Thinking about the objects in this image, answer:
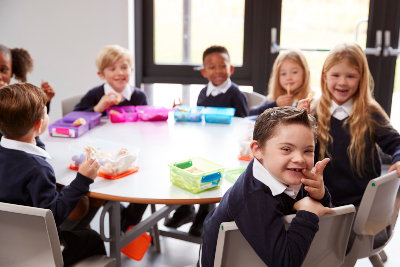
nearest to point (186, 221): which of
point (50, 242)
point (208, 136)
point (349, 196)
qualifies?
point (208, 136)

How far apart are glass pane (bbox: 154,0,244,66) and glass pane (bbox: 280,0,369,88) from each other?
0.44 meters

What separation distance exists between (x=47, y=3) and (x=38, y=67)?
60 centimetres

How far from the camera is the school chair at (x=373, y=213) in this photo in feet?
3.91

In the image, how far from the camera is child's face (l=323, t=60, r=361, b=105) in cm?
175

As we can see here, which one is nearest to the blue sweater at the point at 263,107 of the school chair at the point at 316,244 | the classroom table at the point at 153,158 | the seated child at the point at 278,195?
the classroom table at the point at 153,158

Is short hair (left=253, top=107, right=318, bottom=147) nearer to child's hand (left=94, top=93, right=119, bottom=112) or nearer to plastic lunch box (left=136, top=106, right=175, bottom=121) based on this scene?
plastic lunch box (left=136, top=106, right=175, bottom=121)

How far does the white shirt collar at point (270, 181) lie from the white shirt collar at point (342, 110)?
0.87 m

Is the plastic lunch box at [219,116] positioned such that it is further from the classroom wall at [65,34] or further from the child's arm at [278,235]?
the classroom wall at [65,34]

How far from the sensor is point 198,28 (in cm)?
364

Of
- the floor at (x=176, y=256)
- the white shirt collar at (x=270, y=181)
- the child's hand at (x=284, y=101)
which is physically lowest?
the floor at (x=176, y=256)

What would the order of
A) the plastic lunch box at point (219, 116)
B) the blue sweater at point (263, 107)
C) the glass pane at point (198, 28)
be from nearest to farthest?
the plastic lunch box at point (219, 116)
the blue sweater at point (263, 107)
the glass pane at point (198, 28)

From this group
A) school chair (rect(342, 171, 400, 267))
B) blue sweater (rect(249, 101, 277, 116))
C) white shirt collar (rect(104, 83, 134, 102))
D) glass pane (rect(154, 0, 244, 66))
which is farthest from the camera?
glass pane (rect(154, 0, 244, 66))

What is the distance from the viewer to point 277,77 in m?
2.37

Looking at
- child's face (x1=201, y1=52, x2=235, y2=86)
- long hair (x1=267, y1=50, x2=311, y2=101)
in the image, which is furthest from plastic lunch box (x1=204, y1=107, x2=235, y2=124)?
child's face (x1=201, y1=52, x2=235, y2=86)
